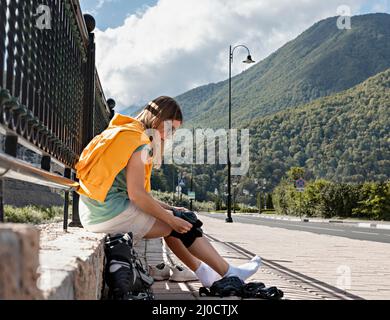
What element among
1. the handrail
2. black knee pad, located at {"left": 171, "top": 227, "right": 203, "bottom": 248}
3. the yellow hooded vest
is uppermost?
the yellow hooded vest

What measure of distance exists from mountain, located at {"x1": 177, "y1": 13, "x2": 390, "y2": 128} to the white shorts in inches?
4217

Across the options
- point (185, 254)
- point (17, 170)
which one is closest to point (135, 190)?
point (185, 254)

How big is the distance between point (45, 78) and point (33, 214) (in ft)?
5.69

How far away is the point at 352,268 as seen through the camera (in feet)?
17.2

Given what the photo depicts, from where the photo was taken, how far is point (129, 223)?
2.95m

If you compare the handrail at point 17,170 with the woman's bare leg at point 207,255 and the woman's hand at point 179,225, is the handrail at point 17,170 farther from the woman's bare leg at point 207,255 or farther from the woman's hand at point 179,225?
the woman's bare leg at point 207,255

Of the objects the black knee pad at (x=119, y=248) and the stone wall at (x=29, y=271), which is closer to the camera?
the stone wall at (x=29, y=271)

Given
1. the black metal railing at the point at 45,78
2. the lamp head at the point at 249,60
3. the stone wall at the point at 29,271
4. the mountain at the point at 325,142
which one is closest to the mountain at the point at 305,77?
the mountain at the point at 325,142

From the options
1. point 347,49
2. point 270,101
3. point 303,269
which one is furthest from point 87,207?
point 347,49

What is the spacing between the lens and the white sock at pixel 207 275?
3.05 meters

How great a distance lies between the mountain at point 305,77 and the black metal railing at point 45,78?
105973 millimetres

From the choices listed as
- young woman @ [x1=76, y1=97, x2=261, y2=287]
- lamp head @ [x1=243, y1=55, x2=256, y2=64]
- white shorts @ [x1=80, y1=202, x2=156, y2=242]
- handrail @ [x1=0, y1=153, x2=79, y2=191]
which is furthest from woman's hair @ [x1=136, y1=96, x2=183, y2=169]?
lamp head @ [x1=243, y1=55, x2=256, y2=64]

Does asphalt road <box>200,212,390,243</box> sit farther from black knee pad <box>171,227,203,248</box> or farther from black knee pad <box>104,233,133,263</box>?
black knee pad <box>104,233,133,263</box>

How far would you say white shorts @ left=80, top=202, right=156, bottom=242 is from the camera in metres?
2.91
